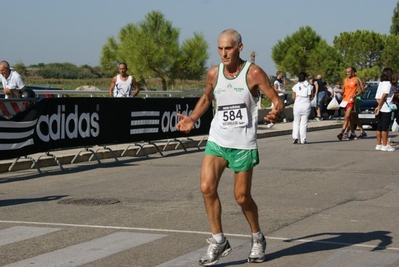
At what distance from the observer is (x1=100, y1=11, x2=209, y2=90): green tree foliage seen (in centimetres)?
4397

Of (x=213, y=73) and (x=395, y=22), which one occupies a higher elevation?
(x=395, y=22)

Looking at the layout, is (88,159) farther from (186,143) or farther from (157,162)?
(186,143)

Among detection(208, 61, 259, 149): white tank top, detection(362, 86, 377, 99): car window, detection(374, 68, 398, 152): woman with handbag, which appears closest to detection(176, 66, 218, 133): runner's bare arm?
detection(208, 61, 259, 149): white tank top

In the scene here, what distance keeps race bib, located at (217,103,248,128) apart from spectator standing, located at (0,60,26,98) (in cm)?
1080

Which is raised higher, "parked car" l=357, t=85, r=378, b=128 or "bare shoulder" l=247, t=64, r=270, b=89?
"bare shoulder" l=247, t=64, r=270, b=89

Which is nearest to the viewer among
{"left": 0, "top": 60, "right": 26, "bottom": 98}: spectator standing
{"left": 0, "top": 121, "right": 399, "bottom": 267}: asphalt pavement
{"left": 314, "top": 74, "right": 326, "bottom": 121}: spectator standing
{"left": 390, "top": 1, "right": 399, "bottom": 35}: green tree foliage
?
{"left": 0, "top": 121, "right": 399, "bottom": 267}: asphalt pavement

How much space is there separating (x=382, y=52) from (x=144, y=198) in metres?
68.6

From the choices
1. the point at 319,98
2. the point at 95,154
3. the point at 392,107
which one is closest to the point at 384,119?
A: the point at 392,107

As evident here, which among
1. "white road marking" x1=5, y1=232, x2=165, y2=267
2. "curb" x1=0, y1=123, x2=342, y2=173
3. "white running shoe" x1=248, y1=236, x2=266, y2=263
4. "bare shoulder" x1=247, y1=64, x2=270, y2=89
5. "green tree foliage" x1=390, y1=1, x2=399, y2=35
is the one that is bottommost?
"curb" x1=0, y1=123, x2=342, y2=173

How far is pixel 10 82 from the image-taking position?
56.1 ft

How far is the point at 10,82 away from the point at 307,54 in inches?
2182

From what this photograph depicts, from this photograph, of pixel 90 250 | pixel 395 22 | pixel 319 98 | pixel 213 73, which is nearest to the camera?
pixel 213 73

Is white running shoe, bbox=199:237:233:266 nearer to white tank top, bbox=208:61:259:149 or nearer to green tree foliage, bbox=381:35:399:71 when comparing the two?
white tank top, bbox=208:61:259:149

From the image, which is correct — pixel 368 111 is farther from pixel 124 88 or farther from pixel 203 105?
pixel 203 105
